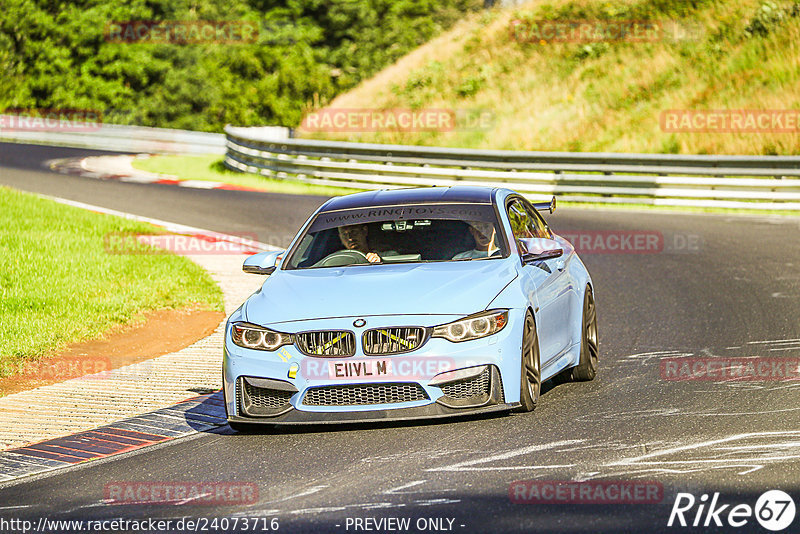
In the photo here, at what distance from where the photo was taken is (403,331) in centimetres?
736

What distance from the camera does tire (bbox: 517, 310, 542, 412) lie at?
7.60 meters

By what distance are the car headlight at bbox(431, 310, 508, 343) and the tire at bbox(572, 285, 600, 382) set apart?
174cm

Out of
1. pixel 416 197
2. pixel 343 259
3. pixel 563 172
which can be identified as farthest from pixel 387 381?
pixel 563 172

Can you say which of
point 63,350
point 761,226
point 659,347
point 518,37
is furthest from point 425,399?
point 518,37

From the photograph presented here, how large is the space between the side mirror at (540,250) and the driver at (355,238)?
109cm

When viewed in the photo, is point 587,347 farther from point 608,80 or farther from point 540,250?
point 608,80

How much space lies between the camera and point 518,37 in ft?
139

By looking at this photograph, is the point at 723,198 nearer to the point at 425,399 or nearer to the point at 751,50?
the point at 751,50

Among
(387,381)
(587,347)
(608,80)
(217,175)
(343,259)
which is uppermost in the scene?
(343,259)

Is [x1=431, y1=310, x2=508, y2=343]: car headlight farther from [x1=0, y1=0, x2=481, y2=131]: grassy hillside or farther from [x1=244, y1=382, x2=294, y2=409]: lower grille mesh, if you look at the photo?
[x1=0, y1=0, x2=481, y2=131]: grassy hillside

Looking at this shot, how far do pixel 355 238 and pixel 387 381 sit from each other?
1799 millimetres

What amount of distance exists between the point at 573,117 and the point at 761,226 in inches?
572

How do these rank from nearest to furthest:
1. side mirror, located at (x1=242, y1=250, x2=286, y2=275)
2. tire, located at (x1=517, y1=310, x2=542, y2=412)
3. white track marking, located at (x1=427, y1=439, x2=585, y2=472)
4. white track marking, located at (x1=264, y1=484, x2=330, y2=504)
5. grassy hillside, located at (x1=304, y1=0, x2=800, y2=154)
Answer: white track marking, located at (x1=264, y1=484, x2=330, y2=504) < white track marking, located at (x1=427, y1=439, x2=585, y2=472) < tire, located at (x1=517, y1=310, x2=542, y2=412) < side mirror, located at (x1=242, y1=250, x2=286, y2=275) < grassy hillside, located at (x1=304, y1=0, x2=800, y2=154)

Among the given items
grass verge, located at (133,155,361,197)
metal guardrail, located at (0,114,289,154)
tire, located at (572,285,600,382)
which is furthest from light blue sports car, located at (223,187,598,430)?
metal guardrail, located at (0,114,289,154)
